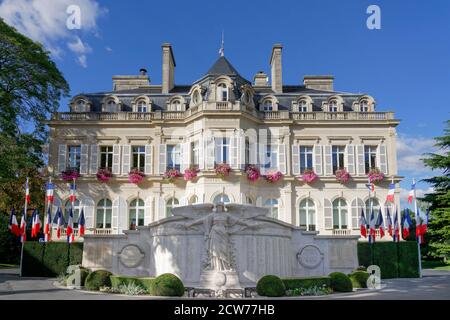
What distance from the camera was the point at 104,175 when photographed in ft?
97.6

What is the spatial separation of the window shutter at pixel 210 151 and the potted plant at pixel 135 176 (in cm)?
496

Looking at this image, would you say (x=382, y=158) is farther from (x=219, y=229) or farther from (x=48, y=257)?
(x=48, y=257)

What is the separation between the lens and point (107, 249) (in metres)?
18.8

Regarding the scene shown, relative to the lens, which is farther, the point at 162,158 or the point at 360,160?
the point at 360,160

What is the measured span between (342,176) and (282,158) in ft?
13.3

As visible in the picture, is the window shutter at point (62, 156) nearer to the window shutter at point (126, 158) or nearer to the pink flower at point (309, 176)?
the window shutter at point (126, 158)

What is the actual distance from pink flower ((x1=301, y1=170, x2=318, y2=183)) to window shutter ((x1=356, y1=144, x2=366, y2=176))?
3.06 m

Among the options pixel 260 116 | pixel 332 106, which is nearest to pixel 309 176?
pixel 260 116

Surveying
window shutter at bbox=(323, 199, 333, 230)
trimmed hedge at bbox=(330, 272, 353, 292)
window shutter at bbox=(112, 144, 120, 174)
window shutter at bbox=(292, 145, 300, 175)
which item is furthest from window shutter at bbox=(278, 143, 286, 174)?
trimmed hedge at bbox=(330, 272, 353, 292)

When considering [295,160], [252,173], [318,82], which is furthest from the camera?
[318,82]

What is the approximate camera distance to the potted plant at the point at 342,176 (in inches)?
1164

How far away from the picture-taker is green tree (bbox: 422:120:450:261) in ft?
105

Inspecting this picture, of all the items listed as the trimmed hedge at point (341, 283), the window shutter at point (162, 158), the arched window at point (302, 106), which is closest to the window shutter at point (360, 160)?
the arched window at point (302, 106)

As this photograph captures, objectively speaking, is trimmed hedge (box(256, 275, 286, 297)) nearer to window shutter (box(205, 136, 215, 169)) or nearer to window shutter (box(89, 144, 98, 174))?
window shutter (box(205, 136, 215, 169))
